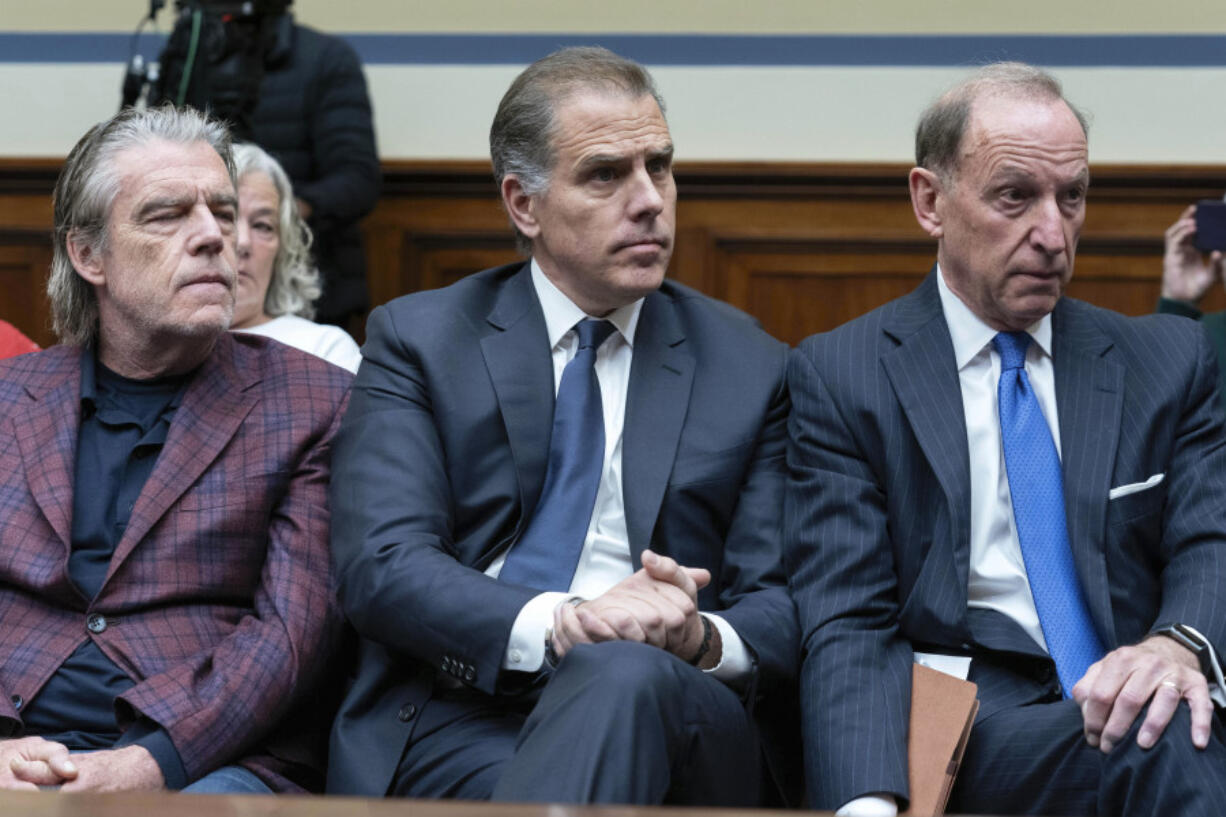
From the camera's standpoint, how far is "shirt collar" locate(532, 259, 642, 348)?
2.40 meters

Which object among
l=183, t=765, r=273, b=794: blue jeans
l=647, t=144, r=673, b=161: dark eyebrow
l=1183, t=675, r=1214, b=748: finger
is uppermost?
l=647, t=144, r=673, b=161: dark eyebrow

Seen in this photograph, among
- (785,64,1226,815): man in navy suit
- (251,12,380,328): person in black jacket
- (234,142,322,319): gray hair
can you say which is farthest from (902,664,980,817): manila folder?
(251,12,380,328): person in black jacket

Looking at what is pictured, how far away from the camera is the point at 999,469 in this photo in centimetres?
222

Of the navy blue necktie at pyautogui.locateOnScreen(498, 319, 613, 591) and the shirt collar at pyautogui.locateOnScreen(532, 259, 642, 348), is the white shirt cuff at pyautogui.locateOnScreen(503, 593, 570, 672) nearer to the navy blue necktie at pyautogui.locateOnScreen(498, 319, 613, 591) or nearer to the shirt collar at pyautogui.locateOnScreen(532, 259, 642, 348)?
the navy blue necktie at pyautogui.locateOnScreen(498, 319, 613, 591)

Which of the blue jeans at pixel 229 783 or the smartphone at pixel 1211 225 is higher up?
the smartphone at pixel 1211 225

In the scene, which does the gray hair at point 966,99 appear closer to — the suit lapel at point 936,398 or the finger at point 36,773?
the suit lapel at point 936,398

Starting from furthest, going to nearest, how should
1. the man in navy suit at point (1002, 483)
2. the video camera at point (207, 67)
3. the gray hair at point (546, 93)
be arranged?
the video camera at point (207, 67) < the gray hair at point (546, 93) < the man in navy suit at point (1002, 483)

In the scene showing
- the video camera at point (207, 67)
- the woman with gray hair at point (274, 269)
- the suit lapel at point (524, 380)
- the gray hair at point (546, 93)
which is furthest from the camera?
the video camera at point (207, 67)

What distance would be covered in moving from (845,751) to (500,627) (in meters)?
0.45

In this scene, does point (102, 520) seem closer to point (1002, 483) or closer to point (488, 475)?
point (488, 475)

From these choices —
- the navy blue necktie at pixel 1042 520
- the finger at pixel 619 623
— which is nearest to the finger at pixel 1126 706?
the navy blue necktie at pixel 1042 520

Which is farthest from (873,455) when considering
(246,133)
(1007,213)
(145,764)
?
(246,133)

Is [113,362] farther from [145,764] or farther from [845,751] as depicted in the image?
[845,751]

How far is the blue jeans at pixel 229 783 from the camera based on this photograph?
2.10 metres
